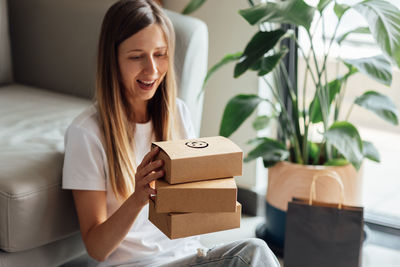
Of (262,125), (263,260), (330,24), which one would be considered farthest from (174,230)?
(330,24)

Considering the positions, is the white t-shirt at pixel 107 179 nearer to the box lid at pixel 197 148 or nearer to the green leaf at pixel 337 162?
the box lid at pixel 197 148

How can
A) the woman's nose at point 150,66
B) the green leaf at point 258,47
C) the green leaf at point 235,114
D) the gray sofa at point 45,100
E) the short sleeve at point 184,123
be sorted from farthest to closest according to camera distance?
the green leaf at point 235,114
the green leaf at point 258,47
the short sleeve at point 184,123
the gray sofa at point 45,100
the woman's nose at point 150,66

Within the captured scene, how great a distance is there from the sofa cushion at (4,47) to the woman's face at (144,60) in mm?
1080

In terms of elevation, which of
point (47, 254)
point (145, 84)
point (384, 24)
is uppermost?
point (384, 24)

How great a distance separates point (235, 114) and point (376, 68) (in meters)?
0.46

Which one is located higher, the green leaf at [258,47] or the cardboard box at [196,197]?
the green leaf at [258,47]

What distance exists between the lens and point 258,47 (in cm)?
170

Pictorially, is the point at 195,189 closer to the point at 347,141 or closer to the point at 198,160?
the point at 198,160

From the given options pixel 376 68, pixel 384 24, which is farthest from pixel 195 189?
pixel 376 68

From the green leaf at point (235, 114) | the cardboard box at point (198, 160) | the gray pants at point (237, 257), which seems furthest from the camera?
the green leaf at point (235, 114)

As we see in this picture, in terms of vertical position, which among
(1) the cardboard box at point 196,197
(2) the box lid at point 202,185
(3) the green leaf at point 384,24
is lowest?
(1) the cardboard box at point 196,197

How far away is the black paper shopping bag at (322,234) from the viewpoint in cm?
170

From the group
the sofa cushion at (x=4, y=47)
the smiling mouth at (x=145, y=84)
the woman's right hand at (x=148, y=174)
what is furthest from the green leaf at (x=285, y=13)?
the sofa cushion at (x=4, y=47)

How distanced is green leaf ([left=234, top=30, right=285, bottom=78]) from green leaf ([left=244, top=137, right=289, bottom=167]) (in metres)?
0.35
